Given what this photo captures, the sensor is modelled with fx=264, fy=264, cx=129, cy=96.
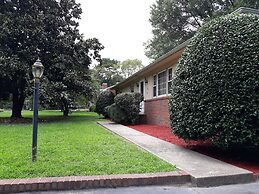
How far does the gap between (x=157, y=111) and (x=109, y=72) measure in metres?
46.0

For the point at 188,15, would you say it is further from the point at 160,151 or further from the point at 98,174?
the point at 98,174

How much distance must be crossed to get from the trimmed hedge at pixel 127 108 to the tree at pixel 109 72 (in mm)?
43514

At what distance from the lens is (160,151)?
6.48 meters

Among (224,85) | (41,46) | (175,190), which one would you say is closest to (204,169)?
(175,190)

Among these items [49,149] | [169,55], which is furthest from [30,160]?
[169,55]

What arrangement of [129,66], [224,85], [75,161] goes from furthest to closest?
[129,66] → [224,85] → [75,161]

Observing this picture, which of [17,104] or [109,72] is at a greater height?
[109,72]

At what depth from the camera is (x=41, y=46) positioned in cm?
1620

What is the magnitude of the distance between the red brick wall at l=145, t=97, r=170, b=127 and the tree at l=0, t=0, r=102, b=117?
4.42 meters

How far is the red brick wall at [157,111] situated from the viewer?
491 inches

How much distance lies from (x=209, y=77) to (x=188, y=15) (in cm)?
2458

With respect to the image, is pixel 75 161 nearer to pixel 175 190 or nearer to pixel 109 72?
pixel 175 190

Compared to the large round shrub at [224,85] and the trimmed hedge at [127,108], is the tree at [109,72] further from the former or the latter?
the large round shrub at [224,85]

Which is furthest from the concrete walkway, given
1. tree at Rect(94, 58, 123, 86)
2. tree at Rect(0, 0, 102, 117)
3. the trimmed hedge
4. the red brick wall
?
tree at Rect(94, 58, 123, 86)
